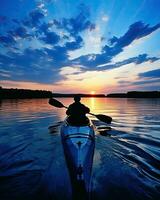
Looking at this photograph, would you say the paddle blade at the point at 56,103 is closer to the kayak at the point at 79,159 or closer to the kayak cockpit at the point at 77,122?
the kayak cockpit at the point at 77,122

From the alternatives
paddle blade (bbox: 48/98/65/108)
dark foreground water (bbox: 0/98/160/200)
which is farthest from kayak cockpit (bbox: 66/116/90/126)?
paddle blade (bbox: 48/98/65/108)

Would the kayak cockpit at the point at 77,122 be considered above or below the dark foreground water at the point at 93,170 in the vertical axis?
above

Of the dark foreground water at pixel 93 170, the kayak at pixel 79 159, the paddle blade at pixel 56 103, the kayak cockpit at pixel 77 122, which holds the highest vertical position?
the paddle blade at pixel 56 103

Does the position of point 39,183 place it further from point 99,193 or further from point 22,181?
point 99,193

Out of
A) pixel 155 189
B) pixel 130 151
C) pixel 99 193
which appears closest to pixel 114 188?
pixel 99 193

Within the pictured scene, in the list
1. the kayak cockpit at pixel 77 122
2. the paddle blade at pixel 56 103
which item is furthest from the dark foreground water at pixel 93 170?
the paddle blade at pixel 56 103

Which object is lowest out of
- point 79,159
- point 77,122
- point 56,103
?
point 79,159

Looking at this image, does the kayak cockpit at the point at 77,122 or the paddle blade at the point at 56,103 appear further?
the paddle blade at the point at 56,103

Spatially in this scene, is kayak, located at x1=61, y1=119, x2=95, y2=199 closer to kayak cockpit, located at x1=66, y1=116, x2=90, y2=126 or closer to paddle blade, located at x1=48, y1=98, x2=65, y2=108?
kayak cockpit, located at x1=66, y1=116, x2=90, y2=126

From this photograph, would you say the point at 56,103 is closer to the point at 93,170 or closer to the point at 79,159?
the point at 93,170

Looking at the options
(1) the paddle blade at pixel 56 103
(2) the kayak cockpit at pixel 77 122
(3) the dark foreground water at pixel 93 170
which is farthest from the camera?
(1) the paddle blade at pixel 56 103

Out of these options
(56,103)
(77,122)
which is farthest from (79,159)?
(56,103)

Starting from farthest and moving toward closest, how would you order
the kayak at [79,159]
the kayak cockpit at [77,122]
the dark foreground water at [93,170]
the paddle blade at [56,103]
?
the paddle blade at [56,103], the kayak cockpit at [77,122], the dark foreground water at [93,170], the kayak at [79,159]

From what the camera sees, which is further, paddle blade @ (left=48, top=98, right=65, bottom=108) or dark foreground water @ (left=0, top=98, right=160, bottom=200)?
paddle blade @ (left=48, top=98, right=65, bottom=108)
